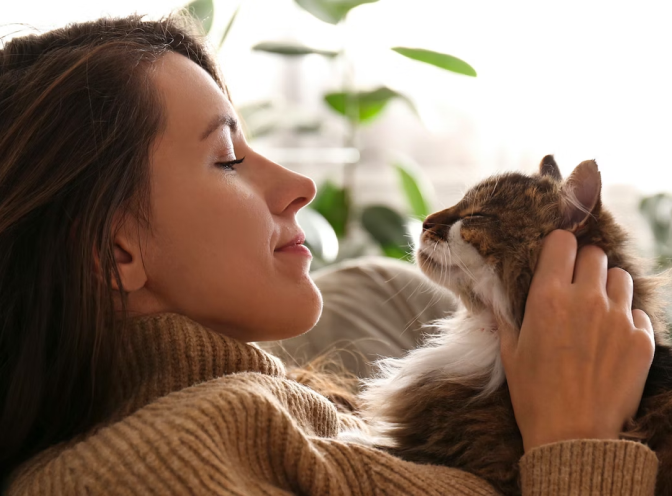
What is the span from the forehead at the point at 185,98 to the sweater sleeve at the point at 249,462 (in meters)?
0.40

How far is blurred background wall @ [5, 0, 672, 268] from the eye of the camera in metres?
2.73

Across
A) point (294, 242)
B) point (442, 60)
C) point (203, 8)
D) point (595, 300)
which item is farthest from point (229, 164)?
point (442, 60)

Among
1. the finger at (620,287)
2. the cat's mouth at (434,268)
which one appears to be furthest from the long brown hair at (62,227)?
the finger at (620,287)

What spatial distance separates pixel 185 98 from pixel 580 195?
0.64 meters

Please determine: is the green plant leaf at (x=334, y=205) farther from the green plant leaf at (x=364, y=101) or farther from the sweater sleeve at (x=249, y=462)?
the sweater sleeve at (x=249, y=462)

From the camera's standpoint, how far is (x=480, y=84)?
3.19 meters

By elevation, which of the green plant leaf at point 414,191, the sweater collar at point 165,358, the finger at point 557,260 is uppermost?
the finger at point 557,260

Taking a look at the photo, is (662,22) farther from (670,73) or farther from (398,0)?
(398,0)

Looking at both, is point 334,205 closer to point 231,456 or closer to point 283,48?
point 283,48

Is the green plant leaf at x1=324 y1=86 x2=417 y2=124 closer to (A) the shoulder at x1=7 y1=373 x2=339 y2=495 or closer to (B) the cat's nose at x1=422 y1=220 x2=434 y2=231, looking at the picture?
(B) the cat's nose at x1=422 y1=220 x2=434 y2=231

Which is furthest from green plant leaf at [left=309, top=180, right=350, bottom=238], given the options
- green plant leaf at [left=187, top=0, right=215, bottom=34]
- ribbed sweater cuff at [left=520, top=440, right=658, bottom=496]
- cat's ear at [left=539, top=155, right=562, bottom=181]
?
ribbed sweater cuff at [left=520, top=440, right=658, bottom=496]

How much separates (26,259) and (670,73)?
8.85ft

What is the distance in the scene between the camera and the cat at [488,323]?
98 centimetres

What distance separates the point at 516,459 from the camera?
97 cm
